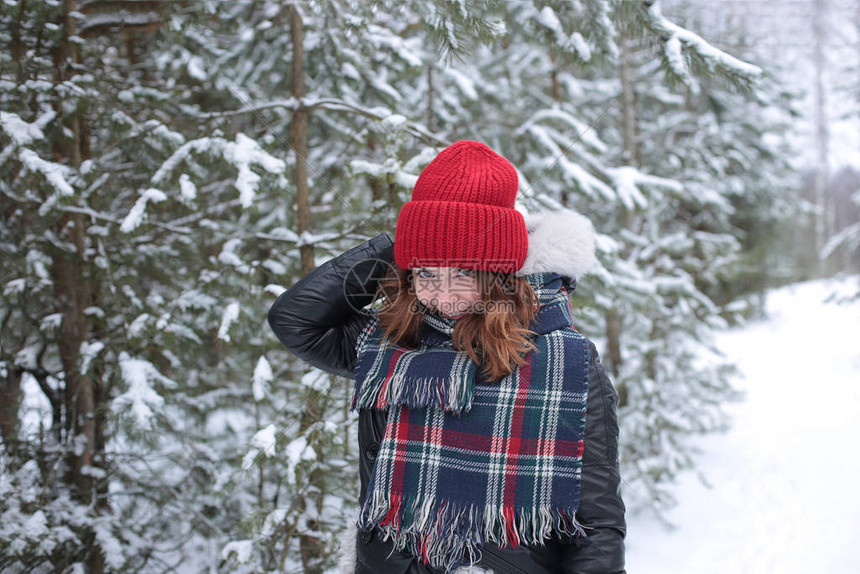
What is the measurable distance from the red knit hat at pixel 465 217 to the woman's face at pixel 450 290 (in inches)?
1.6

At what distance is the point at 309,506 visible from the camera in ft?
12.0

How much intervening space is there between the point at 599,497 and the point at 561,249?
792 millimetres

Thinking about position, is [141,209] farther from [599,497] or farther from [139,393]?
[599,497]

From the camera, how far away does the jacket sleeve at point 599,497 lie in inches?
59.6

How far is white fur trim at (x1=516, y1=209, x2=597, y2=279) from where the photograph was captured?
5.78 ft

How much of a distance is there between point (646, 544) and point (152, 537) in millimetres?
4772

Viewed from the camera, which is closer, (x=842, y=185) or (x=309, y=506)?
(x=309, y=506)

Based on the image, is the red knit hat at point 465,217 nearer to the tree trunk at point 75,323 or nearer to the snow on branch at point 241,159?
the snow on branch at point 241,159

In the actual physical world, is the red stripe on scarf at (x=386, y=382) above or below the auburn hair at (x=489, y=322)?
below

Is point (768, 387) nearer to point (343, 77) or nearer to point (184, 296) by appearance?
point (343, 77)

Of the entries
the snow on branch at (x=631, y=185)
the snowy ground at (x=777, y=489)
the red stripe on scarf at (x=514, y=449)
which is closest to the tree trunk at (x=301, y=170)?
the red stripe on scarf at (x=514, y=449)

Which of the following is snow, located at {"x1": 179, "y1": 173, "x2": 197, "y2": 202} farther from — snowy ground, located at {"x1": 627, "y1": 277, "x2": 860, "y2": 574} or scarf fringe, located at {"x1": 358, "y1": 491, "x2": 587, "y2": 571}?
snowy ground, located at {"x1": 627, "y1": 277, "x2": 860, "y2": 574}

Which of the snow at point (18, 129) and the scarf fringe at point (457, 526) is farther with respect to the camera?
the snow at point (18, 129)

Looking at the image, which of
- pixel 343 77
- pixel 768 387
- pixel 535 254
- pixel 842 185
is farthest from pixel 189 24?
pixel 842 185
